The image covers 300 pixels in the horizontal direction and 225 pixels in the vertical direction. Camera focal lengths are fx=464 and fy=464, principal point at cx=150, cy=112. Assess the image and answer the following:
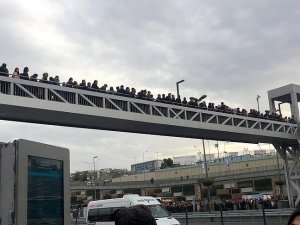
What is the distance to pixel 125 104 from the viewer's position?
27.4 m

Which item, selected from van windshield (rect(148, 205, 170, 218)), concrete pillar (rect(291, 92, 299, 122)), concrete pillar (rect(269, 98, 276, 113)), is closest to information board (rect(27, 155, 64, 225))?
van windshield (rect(148, 205, 170, 218))

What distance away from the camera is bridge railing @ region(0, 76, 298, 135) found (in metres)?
21.9

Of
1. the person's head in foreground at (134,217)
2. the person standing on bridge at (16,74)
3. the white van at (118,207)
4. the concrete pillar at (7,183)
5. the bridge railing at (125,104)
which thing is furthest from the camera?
the bridge railing at (125,104)

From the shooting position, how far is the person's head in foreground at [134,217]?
118 inches

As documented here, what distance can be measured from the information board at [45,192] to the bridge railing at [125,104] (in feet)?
48.3

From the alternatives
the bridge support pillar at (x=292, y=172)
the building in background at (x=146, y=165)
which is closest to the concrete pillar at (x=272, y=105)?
the bridge support pillar at (x=292, y=172)

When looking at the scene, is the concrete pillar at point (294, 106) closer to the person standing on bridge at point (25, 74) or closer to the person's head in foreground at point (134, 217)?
the person standing on bridge at point (25, 74)

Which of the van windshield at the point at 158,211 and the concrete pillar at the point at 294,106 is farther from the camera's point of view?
the concrete pillar at the point at 294,106

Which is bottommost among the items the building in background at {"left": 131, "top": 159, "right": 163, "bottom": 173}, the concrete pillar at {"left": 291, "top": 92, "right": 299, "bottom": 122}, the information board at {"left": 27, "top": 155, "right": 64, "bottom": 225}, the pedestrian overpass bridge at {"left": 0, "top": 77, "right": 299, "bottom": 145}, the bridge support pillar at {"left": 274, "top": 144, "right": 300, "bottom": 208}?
the information board at {"left": 27, "top": 155, "right": 64, "bottom": 225}

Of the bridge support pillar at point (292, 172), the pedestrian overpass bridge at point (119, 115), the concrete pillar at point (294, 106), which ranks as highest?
the concrete pillar at point (294, 106)

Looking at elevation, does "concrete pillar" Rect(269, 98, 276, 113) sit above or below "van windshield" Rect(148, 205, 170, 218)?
above

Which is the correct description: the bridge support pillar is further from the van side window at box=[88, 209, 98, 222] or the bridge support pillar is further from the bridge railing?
the van side window at box=[88, 209, 98, 222]

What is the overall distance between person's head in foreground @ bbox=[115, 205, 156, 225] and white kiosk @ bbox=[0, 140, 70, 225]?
3.53 metres

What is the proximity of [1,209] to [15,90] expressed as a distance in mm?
16050
